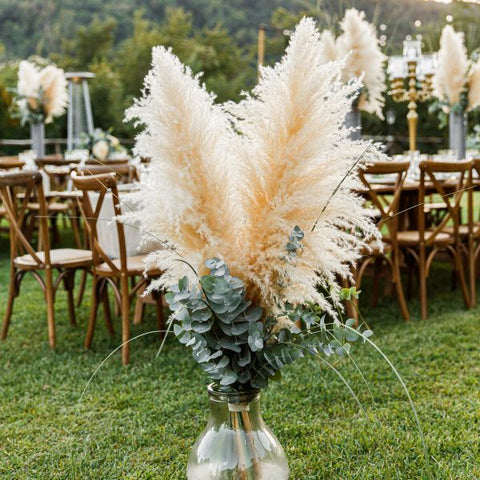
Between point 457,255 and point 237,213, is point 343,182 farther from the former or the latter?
point 457,255

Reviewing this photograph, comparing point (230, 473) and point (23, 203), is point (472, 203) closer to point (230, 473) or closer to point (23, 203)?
point (23, 203)

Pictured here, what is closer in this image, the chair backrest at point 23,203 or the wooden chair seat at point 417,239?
the chair backrest at point 23,203

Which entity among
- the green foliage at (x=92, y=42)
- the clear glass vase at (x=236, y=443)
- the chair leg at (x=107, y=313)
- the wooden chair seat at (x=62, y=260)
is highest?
the green foliage at (x=92, y=42)

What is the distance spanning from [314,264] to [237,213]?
0.51 ft

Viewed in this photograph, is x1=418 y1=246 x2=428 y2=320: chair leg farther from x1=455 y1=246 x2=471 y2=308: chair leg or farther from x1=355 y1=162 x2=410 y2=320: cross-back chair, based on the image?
x1=455 y1=246 x2=471 y2=308: chair leg

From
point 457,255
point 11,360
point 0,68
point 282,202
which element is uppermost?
point 0,68

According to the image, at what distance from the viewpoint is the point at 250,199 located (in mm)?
1109

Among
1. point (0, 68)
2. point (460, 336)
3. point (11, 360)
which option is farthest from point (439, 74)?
point (0, 68)

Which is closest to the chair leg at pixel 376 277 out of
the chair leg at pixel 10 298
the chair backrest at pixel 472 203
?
the chair backrest at pixel 472 203

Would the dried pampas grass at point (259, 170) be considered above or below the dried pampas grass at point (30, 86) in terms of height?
below

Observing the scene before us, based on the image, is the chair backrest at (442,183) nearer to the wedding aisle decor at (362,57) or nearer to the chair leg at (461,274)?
the chair leg at (461,274)

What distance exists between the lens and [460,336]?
3.61 meters

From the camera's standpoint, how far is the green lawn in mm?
2213

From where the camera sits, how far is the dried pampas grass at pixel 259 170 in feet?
3.47
